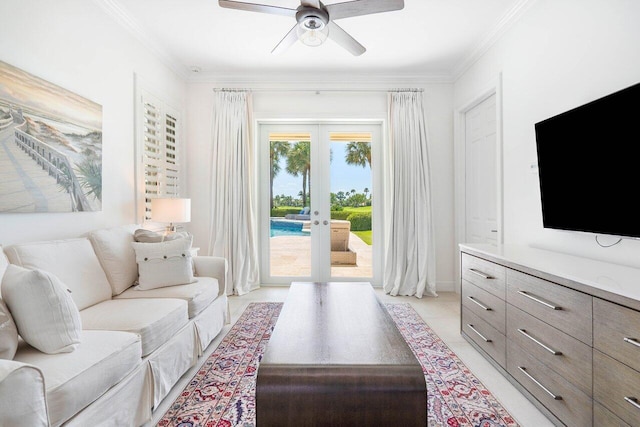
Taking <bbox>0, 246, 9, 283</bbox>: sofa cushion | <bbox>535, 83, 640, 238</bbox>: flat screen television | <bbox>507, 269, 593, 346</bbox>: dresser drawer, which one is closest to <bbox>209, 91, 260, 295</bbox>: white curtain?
<bbox>0, 246, 9, 283</bbox>: sofa cushion

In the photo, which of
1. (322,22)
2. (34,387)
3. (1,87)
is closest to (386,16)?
(322,22)

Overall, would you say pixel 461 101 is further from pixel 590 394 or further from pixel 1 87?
pixel 1 87

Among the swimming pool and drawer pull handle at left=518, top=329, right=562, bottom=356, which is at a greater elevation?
the swimming pool

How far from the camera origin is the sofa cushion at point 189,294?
90.4 inches

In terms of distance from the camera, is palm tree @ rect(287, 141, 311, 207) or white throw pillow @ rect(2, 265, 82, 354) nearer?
white throw pillow @ rect(2, 265, 82, 354)

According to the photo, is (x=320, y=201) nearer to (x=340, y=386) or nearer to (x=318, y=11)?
(x=318, y=11)

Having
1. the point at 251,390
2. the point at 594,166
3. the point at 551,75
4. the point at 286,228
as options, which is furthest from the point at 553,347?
the point at 286,228

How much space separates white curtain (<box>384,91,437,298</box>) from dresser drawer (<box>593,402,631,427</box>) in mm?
2690

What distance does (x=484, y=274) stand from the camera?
2.40m

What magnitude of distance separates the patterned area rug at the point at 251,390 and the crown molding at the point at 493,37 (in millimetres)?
2880

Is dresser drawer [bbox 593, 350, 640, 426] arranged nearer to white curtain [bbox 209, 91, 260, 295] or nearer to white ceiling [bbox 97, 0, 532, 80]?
white ceiling [bbox 97, 0, 532, 80]

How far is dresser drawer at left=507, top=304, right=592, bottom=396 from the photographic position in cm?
147

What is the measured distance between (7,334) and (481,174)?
13.0 feet

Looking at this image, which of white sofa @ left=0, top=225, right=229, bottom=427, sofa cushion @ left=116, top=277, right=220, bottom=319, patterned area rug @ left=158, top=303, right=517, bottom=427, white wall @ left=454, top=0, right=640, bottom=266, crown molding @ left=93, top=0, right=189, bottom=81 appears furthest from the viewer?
crown molding @ left=93, top=0, right=189, bottom=81
